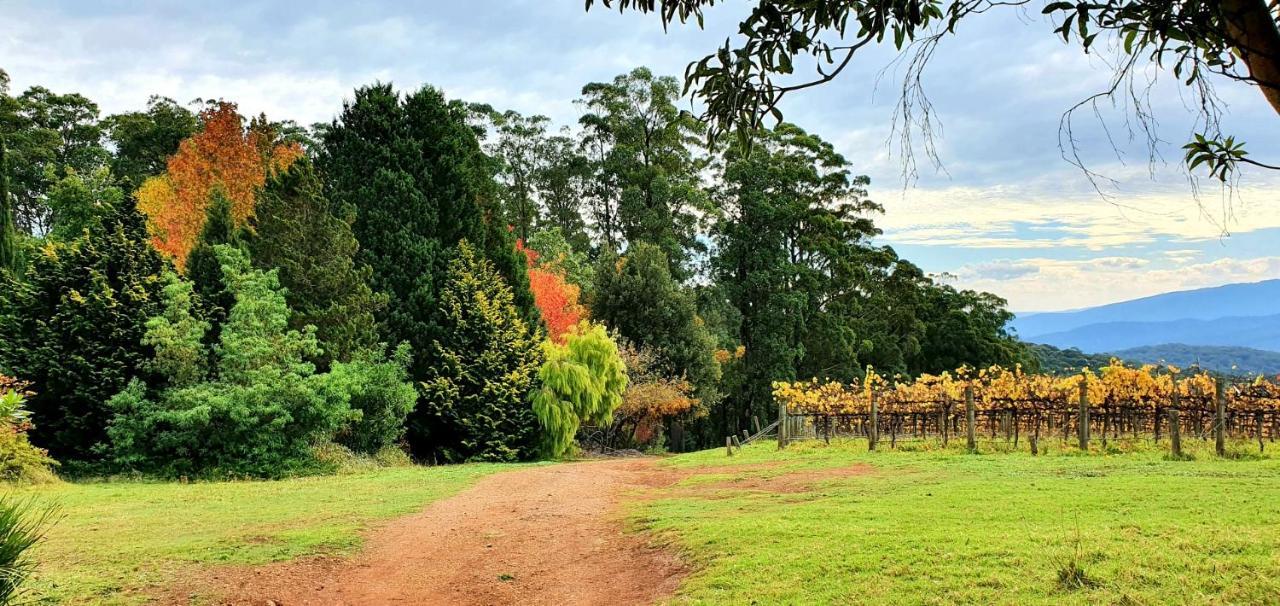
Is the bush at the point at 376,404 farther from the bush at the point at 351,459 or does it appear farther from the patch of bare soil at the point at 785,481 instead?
the patch of bare soil at the point at 785,481

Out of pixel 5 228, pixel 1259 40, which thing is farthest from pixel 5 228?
pixel 1259 40

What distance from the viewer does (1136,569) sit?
5.99 metres

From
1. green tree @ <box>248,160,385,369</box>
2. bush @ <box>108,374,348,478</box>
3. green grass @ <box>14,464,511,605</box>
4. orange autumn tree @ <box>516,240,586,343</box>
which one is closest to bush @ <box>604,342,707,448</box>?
orange autumn tree @ <box>516,240,586,343</box>

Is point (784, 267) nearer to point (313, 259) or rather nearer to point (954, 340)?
point (954, 340)

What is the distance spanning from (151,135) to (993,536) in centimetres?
4005

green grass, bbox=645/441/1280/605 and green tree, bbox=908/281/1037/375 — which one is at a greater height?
green tree, bbox=908/281/1037/375

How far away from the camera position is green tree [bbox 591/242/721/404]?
3306 centimetres

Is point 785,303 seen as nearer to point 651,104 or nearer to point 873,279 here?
point 873,279

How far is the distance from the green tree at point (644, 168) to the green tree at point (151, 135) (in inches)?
770

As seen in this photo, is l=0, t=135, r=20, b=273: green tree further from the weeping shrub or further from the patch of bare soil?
the patch of bare soil

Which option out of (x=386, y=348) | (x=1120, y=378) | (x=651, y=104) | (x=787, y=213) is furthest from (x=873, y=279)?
(x=386, y=348)

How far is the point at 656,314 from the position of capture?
33.2 m

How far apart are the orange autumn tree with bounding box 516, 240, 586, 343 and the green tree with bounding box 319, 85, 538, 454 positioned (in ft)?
13.6

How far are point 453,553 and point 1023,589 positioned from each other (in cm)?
611
